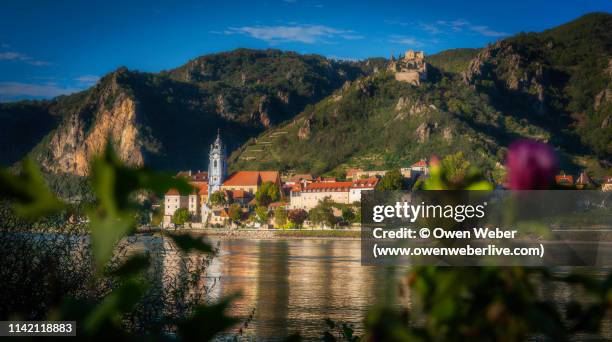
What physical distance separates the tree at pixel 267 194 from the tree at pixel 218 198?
5.15 metres

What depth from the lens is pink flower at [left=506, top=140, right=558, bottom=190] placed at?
1.13 metres

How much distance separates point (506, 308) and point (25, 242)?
11.6 meters

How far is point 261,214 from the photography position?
109 m

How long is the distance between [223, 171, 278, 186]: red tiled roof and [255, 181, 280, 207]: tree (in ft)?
20.9

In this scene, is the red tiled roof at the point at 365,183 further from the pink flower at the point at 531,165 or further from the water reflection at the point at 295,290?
the pink flower at the point at 531,165

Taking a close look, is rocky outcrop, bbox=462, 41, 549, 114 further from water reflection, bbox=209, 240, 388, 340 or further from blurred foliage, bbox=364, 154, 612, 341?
blurred foliage, bbox=364, 154, 612, 341

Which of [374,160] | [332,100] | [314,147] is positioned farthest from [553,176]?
[332,100]

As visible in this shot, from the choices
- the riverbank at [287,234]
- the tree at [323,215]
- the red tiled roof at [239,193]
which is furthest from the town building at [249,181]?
the tree at [323,215]

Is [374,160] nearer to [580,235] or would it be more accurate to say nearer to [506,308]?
[580,235]

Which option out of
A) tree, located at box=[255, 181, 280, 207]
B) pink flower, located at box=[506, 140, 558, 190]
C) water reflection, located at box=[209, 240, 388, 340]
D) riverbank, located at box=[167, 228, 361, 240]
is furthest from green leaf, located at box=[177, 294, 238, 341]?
tree, located at box=[255, 181, 280, 207]

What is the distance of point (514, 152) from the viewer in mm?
1120

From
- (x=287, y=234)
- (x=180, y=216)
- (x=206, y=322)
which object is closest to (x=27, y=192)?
(x=206, y=322)

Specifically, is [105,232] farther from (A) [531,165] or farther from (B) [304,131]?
(B) [304,131]

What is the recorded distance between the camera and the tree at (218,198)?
117m
